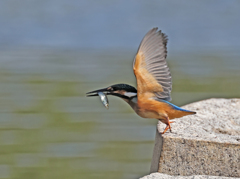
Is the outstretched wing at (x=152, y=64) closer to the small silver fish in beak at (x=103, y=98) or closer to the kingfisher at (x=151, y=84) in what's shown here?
the kingfisher at (x=151, y=84)

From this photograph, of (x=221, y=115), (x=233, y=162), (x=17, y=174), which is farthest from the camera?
(x=17, y=174)

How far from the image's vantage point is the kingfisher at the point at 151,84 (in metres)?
2.90

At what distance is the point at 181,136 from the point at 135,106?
0.35 metres

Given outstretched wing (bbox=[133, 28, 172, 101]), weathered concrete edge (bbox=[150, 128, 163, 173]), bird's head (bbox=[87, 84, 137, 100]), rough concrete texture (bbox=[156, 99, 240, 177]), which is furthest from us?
weathered concrete edge (bbox=[150, 128, 163, 173])

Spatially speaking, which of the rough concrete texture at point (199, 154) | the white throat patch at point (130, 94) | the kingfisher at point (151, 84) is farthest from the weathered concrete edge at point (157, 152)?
the white throat patch at point (130, 94)

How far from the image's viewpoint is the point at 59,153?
605 centimetres

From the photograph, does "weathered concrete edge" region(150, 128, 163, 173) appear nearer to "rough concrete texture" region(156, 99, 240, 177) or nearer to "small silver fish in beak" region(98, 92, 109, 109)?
"rough concrete texture" region(156, 99, 240, 177)

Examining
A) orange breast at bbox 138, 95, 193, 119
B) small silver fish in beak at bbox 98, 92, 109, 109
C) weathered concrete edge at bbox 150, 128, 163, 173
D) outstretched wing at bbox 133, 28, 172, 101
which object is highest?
outstretched wing at bbox 133, 28, 172, 101

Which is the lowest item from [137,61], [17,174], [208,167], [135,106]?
[17,174]

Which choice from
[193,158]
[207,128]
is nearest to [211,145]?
[193,158]

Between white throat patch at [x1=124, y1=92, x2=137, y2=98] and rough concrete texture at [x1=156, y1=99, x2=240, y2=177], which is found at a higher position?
white throat patch at [x1=124, y1=92, x2=137, y2=98]

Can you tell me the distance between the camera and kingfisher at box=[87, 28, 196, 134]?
290cm

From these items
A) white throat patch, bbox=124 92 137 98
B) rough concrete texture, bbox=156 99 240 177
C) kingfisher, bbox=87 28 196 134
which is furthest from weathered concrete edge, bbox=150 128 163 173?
white throat patch, bbox=124 92 137 98

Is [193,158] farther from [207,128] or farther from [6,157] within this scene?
[6,157]
